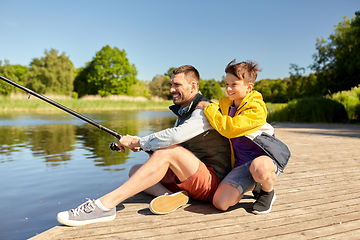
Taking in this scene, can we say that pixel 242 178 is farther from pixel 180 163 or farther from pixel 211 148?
pixel 180 163

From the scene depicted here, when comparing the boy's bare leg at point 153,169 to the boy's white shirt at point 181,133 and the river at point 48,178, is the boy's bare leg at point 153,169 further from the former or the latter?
the river at point 48,178

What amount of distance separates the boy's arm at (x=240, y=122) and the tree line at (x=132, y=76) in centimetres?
2099

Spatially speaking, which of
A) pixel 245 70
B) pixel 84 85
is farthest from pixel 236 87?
pixel 84 85

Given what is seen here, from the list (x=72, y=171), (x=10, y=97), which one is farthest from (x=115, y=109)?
(x=72, y=171)

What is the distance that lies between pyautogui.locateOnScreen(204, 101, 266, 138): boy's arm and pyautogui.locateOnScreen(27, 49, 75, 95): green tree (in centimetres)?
4145

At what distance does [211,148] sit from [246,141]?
29cm

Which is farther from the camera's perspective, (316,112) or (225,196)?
Result: (316,112)

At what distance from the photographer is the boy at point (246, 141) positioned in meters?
2.13

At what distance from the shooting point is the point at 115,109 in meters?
29.6

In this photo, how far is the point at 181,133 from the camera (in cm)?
218

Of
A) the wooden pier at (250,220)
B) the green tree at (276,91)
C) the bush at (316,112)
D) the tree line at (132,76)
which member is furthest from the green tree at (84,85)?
the wooden pier at (250,220)

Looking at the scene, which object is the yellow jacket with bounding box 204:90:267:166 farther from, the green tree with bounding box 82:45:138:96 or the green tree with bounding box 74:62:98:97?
the green tree with bounding box 74:62:98:97

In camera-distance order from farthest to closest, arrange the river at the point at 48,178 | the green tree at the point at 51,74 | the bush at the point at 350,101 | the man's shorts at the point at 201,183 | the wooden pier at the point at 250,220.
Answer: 1. the green tree at the point at 51,74
2. the bush at the point at 350,101
3. the river at the point at 48,178
4. the man's shorts at the point at 201,183
5. the wooden pier at the point at 250,220

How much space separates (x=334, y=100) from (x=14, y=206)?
13.8m
